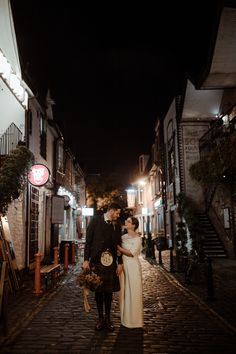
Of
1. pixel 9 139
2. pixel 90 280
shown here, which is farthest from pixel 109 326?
pixel 9 139

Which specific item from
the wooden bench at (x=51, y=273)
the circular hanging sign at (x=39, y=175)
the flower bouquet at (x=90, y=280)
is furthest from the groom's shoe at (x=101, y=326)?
the circular hanging sign at (x=39, y=175)

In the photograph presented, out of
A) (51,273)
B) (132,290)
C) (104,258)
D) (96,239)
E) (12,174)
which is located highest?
(12,174)

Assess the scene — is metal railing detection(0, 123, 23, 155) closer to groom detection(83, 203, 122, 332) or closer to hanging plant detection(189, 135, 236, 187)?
groom detection(83, 203, 122, 332)

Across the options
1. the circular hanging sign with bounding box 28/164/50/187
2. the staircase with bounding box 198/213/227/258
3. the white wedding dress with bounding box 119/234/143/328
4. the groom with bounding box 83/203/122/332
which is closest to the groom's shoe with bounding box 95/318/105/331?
the groom with bounding box 83/203/122/332

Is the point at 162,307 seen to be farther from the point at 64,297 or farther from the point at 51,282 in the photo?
the point at 51,282

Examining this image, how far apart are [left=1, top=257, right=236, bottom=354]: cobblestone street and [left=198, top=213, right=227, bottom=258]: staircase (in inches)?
449

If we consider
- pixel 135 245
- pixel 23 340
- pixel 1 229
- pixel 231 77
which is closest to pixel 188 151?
pixel 231 77

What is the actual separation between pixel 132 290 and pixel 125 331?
73 centimetres

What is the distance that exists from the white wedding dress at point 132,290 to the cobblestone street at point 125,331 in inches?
8.0

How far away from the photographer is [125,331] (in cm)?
636

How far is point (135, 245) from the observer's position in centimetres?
660

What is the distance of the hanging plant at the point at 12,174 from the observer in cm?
915

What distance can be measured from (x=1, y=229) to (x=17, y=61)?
635cm

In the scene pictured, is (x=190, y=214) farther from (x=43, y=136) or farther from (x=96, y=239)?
(x=96, y=239)
